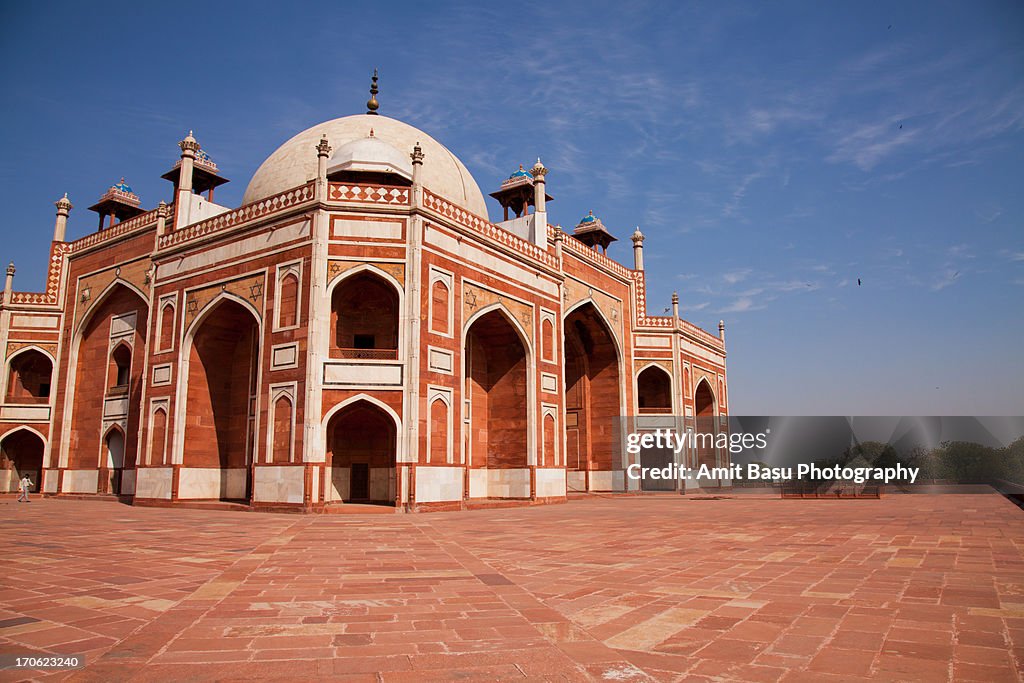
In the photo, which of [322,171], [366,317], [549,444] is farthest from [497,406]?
[322,171]

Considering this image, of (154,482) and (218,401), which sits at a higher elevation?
(218,401)

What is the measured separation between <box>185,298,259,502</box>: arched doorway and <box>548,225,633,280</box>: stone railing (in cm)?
1087

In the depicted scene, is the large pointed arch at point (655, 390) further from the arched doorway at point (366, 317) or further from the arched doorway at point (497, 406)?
the arched doorway at point (366, 317)

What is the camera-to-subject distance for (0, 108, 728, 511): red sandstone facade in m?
17.6

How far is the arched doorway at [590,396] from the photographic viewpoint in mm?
28734

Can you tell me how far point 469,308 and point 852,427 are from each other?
15644mm

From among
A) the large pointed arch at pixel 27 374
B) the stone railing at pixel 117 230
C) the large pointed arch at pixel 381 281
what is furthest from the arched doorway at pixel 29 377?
the large pointed arch at pixel 381 281

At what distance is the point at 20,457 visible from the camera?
2680 centimetres

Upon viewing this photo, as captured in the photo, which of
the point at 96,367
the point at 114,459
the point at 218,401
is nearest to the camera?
the point at 218,401

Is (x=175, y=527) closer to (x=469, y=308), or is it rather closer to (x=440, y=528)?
(x=440, y=528)

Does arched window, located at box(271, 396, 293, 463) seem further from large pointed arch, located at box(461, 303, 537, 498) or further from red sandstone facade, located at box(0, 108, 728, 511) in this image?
large pointed arch, located at box(461, 303, 537, 498)

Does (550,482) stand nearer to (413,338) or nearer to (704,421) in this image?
(413,338)

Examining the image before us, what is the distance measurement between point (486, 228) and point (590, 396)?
37.3 feet

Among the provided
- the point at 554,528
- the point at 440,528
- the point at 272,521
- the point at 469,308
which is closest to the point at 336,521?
the point at 272,521
